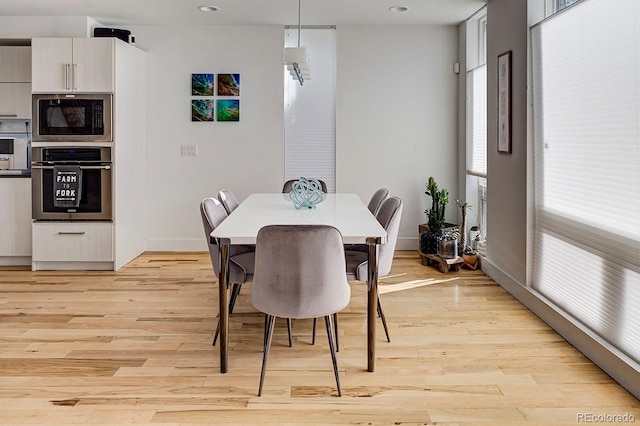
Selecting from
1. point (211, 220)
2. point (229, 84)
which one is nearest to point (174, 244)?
point (229, 84)

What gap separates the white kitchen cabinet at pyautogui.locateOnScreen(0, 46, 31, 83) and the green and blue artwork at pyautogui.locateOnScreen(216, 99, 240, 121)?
1.91 metres

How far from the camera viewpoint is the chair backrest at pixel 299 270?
2.32 m

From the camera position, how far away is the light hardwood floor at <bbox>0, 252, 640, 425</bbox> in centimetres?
230

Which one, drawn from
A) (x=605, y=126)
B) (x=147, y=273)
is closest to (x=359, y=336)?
(x=605, y=126)

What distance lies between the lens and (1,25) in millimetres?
5238

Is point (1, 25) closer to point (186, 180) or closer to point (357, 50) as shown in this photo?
point (186, 180)

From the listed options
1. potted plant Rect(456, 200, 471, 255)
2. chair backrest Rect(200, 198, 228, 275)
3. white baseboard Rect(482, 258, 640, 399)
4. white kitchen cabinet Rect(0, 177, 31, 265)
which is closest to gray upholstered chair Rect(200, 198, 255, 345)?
chair backrest Rect(200, 198, 228, 275)

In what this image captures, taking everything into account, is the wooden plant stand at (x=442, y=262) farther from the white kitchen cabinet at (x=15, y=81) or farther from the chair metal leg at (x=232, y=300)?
the white kitchen cabinet at (x=15, y=81)

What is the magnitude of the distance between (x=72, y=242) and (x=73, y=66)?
65.0 inches

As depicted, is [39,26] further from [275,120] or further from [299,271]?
[299,271]

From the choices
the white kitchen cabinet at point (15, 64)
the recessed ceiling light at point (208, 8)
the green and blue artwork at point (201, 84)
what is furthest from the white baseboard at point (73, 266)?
the recessed ceiling light at point (208, 8)

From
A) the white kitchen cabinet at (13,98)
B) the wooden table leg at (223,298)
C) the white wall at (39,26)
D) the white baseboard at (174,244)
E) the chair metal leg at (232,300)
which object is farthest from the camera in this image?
the white baseboard at (174,244)

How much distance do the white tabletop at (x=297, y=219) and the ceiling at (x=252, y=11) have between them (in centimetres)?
A: 212

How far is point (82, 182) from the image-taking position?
16.5 feet
